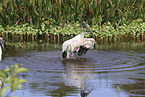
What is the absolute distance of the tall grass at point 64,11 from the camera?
18953 mm

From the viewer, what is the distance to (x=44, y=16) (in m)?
19.3

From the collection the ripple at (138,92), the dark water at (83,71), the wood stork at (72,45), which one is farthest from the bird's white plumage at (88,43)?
the ripple at (138,92)

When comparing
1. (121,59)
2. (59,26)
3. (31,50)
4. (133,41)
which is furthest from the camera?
(59,26)

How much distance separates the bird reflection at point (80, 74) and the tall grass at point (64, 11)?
24.1 feet

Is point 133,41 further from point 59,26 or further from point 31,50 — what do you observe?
point 31,50

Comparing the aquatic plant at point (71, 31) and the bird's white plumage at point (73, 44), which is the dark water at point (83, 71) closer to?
the bird's white plumage at point (73, 44)

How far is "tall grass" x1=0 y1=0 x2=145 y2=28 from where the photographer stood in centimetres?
1895

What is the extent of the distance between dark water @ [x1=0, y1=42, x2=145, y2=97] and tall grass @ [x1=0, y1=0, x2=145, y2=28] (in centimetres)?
441

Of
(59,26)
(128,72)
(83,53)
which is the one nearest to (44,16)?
(59,26)

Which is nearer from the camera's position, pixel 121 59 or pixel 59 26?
pixel 121 59

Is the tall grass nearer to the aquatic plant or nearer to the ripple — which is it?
the aquatic plant

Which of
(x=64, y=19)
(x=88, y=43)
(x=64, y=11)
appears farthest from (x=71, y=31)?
A: (x=88, y=43)

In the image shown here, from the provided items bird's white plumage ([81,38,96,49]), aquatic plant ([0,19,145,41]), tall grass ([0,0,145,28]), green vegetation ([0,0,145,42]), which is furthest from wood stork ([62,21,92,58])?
tall grass ([0,0,145,28])

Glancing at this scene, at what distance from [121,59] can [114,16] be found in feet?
27.0
